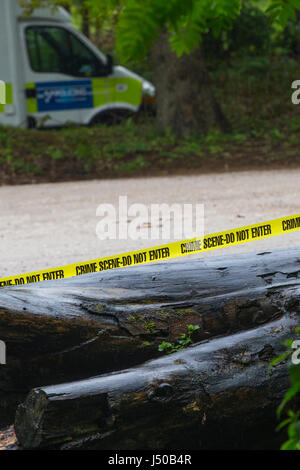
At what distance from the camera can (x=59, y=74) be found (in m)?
16.0

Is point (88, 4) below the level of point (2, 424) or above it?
above

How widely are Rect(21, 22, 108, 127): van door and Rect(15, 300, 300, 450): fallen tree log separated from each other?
1324 cm

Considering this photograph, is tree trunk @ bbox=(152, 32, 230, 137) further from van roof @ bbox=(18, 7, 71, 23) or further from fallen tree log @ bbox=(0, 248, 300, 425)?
fallen tree log @ bbox=(0, 248, 300, 425)

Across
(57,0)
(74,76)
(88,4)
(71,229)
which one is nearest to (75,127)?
(74,76)

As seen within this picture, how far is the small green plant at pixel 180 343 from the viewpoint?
10.9ft

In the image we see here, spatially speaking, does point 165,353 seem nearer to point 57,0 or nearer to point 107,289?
point 107,289

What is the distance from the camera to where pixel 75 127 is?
15664 millimetres

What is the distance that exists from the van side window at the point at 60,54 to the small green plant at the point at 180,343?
1325cm

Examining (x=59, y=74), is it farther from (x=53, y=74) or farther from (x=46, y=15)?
(x=46, y=15)

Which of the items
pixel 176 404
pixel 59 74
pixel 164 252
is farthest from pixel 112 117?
pixel 176 404

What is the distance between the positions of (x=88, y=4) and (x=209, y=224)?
21.4 ft

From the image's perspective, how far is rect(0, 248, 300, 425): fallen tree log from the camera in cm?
316

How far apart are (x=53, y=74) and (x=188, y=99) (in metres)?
3.43
